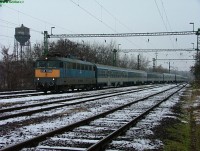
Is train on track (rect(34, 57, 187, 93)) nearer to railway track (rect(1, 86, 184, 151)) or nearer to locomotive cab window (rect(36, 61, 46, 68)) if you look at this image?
locomotive cab window (rect(36, 61, 46, 68))

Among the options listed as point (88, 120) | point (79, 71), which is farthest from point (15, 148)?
point (79, 71)

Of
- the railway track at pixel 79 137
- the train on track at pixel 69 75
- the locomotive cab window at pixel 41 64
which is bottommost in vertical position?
the railway track at pixel 79 137

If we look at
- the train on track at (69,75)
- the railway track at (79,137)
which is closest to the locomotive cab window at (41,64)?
the train on track at (69,75)

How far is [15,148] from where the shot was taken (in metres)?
8.38

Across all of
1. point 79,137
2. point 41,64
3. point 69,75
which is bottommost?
point 79,137

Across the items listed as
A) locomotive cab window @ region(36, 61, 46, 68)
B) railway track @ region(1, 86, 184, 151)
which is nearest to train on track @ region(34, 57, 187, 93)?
locomotive cab window @ region(36, 61, 46, 68)

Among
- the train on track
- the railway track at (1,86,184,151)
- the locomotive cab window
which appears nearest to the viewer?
the railway track at (1,86,184,151)

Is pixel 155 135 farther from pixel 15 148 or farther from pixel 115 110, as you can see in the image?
pixel 115 110

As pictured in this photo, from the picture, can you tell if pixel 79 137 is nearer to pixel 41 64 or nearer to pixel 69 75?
pixel 41 64

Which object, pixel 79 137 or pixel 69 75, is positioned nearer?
pixel 79 137

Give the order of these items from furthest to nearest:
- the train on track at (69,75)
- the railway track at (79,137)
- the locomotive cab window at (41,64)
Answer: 1. the locomotive cab window at (41,64)
2. the train on track at (69,75)
3. the railway track at (79,137)

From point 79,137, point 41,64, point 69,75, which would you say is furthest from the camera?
point 69,75

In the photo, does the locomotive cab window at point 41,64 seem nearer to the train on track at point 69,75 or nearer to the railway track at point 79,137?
the train on track at point 69,75

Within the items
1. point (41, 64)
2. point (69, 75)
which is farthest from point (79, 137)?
point (69, 75)
